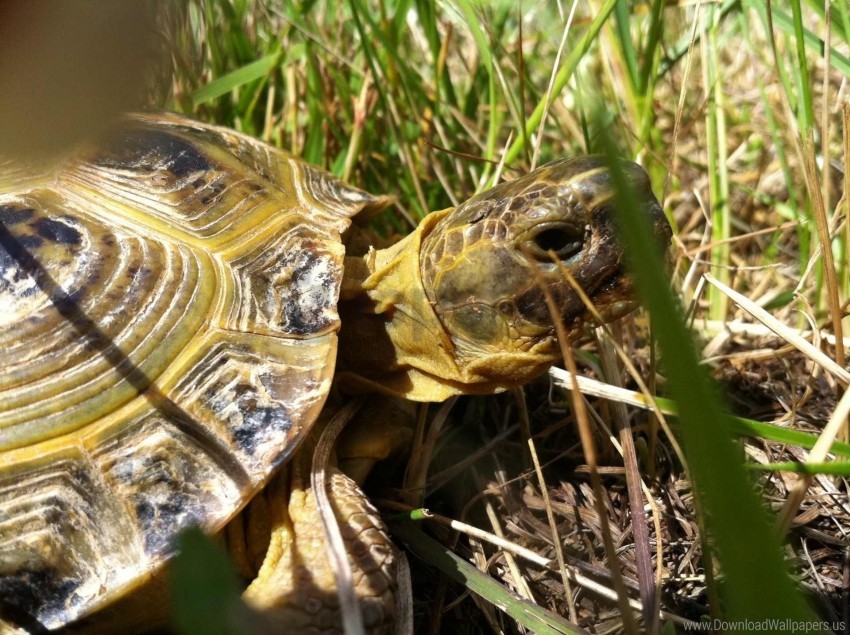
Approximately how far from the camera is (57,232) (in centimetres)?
174

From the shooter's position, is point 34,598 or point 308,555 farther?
point 308,555

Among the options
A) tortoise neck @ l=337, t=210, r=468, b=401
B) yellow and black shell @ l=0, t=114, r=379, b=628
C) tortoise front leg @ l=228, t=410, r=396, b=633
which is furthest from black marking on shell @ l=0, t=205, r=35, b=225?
tortoise front leg @ l=228, t=410, r=396, b=633

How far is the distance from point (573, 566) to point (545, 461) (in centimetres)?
41

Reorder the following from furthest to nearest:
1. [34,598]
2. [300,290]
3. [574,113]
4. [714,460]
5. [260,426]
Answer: [574,113], [300,290], [260,426], [34,598], [714,460]

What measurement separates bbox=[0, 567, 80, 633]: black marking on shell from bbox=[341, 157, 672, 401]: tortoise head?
0.95 metres

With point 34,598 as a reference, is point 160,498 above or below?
above

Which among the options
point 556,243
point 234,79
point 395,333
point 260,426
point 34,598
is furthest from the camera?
point 234,79

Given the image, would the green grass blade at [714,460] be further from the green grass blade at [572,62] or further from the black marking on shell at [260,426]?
the green grass blade at [572,62]

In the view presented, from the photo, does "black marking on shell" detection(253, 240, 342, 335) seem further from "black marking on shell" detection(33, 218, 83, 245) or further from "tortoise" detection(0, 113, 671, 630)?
"black marking on shell" detection(33, 218, 83, 245)

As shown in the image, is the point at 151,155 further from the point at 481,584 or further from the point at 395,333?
the point at 481,584

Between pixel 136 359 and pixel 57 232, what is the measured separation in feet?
1.45

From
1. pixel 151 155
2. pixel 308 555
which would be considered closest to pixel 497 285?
pixel 308 555

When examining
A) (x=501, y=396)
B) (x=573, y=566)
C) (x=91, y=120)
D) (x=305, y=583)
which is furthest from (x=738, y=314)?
(x=91, y=120)

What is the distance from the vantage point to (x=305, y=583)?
5.07 feet
